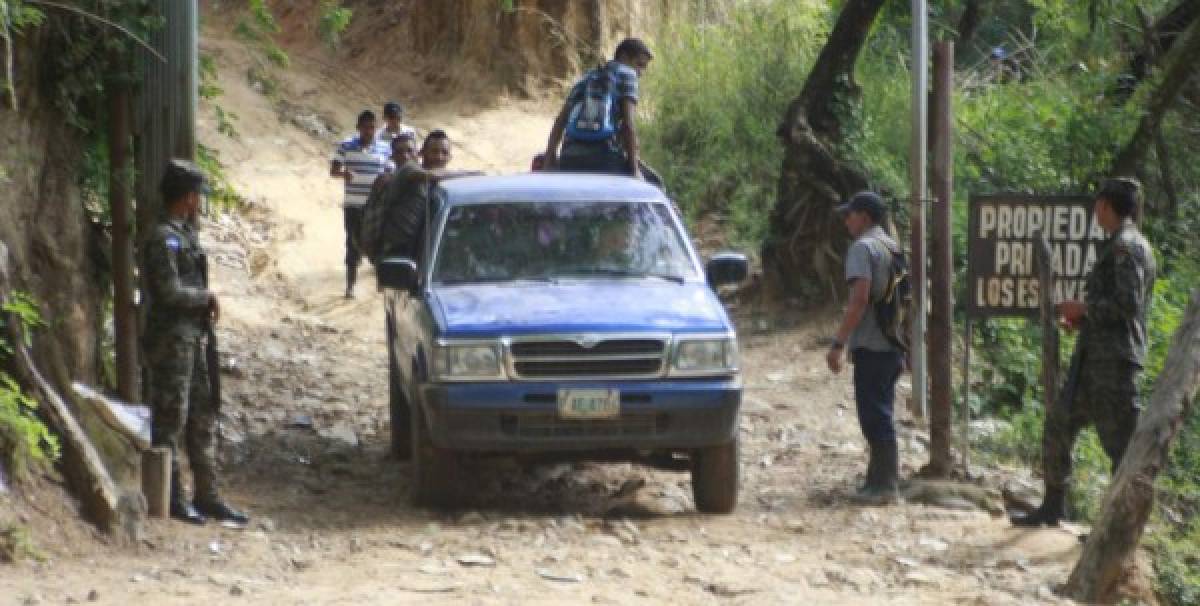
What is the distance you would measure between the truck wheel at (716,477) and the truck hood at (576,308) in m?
0.66

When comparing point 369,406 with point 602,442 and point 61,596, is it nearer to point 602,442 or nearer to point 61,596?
point 602,442

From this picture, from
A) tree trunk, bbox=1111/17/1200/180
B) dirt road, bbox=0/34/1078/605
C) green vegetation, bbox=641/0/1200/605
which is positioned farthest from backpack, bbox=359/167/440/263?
tree trunk, bbox=1111/17/1200/180

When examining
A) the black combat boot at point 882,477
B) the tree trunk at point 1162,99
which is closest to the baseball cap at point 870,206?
the black combat boot at point 882,477

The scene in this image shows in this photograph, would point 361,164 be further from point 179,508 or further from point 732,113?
point 179,508

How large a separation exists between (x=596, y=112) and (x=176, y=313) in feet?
16.2

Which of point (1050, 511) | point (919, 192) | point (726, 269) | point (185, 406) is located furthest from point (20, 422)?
point (919, 192)

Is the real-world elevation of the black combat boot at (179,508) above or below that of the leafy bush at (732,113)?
below

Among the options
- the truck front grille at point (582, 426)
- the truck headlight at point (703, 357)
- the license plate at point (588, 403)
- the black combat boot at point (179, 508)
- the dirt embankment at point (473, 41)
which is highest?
the dirt embankment at point (473, 41)

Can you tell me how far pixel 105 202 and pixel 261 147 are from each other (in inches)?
510

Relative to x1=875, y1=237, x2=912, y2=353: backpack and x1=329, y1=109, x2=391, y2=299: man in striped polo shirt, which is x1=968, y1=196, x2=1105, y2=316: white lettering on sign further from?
x1=329, y1=109, x2=391, y2=299: man in striped polo shirt

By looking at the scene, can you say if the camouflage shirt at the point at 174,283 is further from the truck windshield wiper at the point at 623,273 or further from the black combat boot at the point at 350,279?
the black combat boot at the point at 350,279

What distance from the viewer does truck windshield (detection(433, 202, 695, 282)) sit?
1034cm

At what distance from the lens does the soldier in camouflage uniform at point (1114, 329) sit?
30.5ft

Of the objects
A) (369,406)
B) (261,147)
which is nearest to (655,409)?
(369,406)
